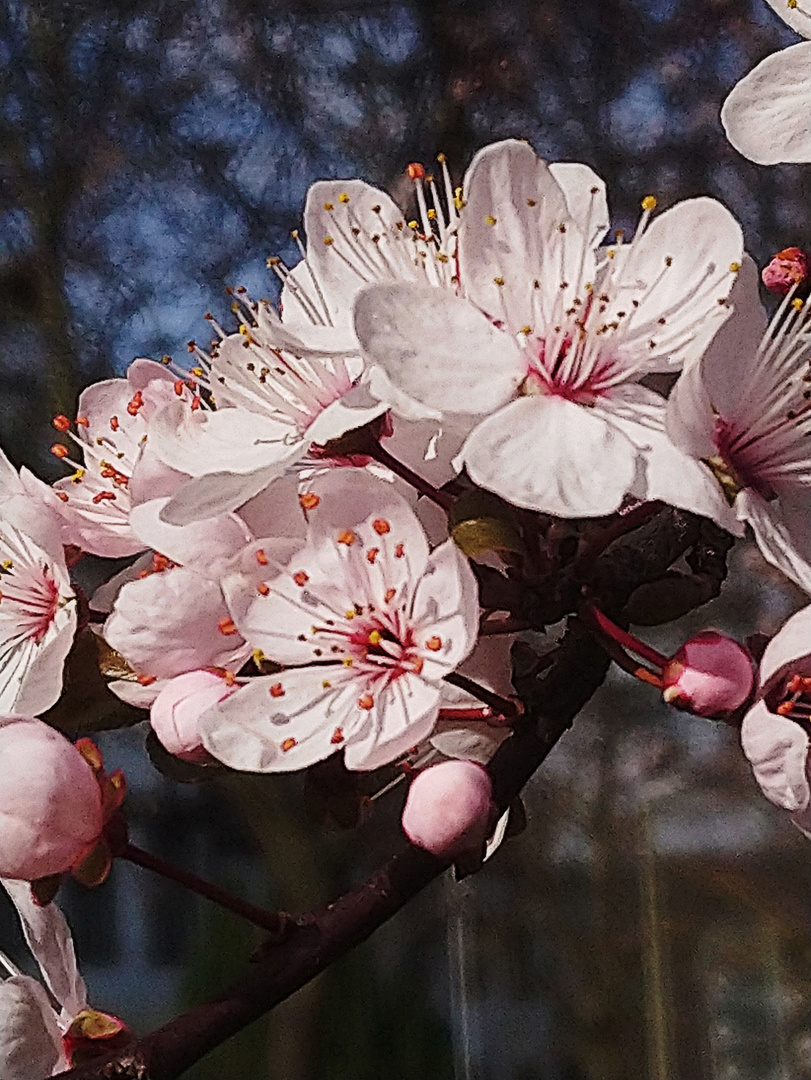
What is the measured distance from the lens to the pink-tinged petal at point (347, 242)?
281 mm

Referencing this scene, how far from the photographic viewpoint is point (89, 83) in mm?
1589

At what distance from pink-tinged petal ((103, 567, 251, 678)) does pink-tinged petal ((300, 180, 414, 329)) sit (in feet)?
0.23

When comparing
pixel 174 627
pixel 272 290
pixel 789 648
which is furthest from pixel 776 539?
pixel 272 290

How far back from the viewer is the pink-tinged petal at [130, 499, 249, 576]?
25cm

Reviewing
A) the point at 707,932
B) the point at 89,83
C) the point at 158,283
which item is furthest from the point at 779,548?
the point at 89,83

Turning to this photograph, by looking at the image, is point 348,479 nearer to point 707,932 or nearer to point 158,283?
point 707,932

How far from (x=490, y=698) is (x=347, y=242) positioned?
0.38 ft

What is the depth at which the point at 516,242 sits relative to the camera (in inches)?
9.4

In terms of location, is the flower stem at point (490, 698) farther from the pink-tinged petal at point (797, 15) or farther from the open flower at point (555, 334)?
the pink-tinged petal at point (797, 15)

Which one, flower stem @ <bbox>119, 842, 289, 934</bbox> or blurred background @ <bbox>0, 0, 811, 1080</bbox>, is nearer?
flower stem @ <bbox>119, 842, 289, 934</bbox>

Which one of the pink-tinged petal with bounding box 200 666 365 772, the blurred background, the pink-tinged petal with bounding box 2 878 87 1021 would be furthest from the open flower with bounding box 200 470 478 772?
the blurred background

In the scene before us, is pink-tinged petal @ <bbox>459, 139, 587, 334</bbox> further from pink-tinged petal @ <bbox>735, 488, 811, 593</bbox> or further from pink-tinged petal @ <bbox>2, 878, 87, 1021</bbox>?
pink-tinged petal @ <bbox>2, 878, 87, 1021</bbox>

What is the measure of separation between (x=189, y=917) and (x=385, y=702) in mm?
1205

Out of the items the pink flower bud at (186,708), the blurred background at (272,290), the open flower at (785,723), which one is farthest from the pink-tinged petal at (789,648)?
the blurred background at (272,290)
